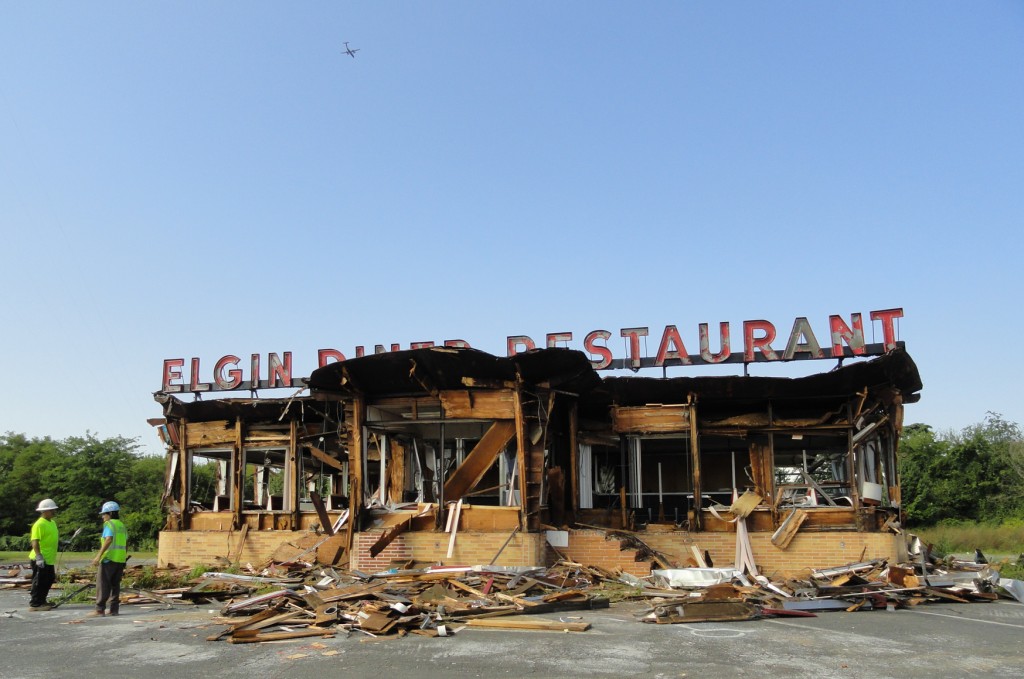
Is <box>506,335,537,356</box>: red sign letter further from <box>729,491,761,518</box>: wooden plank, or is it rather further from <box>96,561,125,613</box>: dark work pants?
<box>96,561,125,613</box>: dark work pants

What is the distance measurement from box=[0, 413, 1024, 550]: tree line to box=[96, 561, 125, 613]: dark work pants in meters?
28.1

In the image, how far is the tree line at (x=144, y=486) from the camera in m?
40.6

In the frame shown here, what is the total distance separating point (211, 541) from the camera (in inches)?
878

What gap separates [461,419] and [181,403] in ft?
34.3

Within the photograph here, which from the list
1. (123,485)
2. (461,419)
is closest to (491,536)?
(461,419)

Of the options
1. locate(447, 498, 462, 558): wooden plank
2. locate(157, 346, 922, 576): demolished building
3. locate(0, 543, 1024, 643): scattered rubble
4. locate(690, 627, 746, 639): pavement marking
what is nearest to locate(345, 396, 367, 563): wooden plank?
locate(157, 346, 922, 576): demolished building

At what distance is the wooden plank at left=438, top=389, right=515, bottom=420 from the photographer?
17.2m

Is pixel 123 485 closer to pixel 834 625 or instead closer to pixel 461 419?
pixel 461 419

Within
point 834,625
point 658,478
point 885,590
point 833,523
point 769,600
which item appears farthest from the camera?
point 658,478

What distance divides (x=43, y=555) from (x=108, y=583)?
4.82ft

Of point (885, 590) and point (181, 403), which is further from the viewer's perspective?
point (181, 403)

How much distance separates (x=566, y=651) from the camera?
9125 millimetres

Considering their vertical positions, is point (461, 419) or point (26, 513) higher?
point (461, 419)

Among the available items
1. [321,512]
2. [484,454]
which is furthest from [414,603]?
[321,512]
